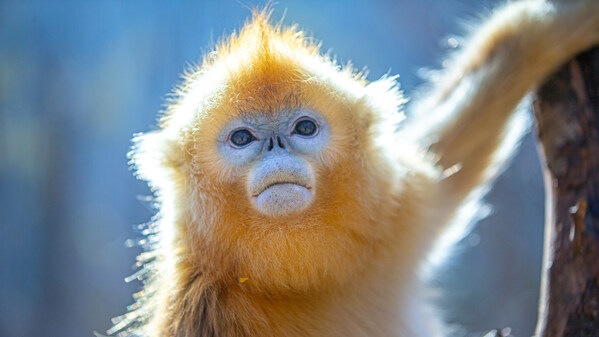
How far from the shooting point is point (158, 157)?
2.37 metres

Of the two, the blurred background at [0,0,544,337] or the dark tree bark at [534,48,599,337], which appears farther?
the blurred background at [0,0,544,337]

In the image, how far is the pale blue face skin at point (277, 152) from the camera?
6.44 feet

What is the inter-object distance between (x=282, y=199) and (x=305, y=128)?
398 mm

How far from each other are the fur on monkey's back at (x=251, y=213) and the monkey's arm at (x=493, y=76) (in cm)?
83

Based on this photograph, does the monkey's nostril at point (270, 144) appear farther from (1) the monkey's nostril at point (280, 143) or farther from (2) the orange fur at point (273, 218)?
(2) the orange fur at point (273, 218)

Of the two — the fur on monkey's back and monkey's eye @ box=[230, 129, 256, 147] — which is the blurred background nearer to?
the fur on monkey's back

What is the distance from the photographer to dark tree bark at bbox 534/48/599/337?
2.27 metres

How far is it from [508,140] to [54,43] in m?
5.88

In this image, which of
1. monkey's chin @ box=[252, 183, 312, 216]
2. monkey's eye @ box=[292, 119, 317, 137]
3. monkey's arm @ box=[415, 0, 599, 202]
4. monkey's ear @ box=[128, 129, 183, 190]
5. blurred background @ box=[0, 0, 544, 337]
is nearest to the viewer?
monkey's chin @ box=[252, 183, 312, 216]

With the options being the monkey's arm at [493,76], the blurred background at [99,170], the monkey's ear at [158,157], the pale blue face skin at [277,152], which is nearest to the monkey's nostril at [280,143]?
the pale blue face skin at [277,152]

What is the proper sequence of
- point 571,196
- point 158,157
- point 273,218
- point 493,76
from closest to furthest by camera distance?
point 273,218, point 158,157, point 571,196, point 493,76

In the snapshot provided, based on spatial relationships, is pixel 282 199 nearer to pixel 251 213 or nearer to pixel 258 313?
pixel 251 213

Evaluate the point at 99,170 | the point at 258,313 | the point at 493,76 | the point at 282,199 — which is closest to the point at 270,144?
the point at 282,199

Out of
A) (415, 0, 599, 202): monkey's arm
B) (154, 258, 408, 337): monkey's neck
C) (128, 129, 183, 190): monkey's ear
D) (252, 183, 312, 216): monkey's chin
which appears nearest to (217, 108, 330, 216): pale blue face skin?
(252, 183, 312, 216): monkey's chin
